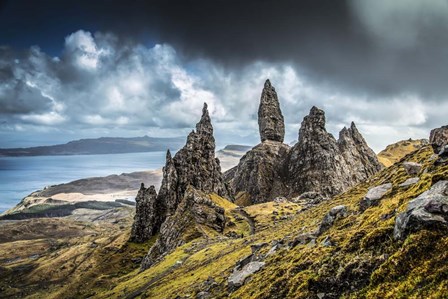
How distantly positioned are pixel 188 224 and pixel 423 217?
403ft

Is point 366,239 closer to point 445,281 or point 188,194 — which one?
point 445,281

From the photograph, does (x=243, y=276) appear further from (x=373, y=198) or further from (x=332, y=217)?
(x=373, y=198)

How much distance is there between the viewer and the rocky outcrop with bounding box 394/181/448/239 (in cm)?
2175

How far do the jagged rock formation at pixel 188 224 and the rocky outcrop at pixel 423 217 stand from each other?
360 ft

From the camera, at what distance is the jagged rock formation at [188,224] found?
132 m

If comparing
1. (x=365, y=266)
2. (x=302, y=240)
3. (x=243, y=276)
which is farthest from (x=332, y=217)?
(x=365, y=266)

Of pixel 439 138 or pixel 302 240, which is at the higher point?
pixel 439 138

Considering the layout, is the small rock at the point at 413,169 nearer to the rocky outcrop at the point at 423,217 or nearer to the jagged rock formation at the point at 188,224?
the rocky outcrop at the point at 423,217

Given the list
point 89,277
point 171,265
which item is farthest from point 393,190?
point 89,277

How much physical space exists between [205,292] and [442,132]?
47308 mm

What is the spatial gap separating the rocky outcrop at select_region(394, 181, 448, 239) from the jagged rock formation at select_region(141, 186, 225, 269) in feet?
360

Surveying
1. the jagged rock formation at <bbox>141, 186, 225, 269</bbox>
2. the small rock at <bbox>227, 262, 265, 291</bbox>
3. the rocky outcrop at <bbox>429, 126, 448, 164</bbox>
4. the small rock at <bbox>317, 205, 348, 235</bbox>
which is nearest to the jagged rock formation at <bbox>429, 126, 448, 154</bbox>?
the rocky outcrop at <bbox>429, 126, 448, 164</bbox>

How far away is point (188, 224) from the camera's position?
454ft

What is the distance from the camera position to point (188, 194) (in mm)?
156125
